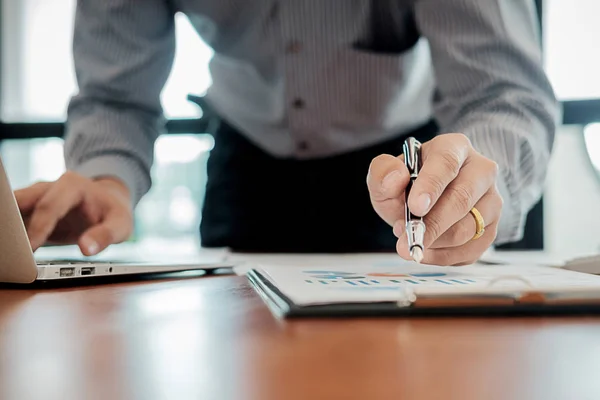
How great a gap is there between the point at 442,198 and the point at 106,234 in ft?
1.34

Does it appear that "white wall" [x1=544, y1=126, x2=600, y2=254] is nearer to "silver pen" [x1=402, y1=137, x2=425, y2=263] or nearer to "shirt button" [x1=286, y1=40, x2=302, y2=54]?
"shirt button" [x1=286, y1=40, x2=302, y2=54]

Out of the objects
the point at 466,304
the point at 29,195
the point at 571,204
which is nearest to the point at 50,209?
the point at 29,195

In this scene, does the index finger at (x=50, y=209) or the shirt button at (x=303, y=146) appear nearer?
the index finger at (x=50, y=209)

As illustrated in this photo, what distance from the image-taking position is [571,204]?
A: 66.9 inches

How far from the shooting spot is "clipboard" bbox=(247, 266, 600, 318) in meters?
0.31

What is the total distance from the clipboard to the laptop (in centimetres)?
23

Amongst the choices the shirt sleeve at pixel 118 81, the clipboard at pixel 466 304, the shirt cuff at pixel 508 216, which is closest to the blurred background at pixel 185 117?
the shirt sleeve at pixel 118 81

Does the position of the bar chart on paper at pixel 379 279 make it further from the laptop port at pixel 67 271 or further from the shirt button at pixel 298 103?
the shirt button at pixel 298 103

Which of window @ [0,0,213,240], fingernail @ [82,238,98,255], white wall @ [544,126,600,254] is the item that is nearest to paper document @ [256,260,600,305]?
fingernail @ [82,238,98,255]

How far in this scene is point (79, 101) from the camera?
3.24 ft

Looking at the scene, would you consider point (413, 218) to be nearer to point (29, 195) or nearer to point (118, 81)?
point (29, 195)

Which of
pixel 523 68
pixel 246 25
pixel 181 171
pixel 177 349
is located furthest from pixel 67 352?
pixel 181 171

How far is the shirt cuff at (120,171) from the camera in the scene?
861mm

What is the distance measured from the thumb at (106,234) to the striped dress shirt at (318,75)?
150 millimetres
